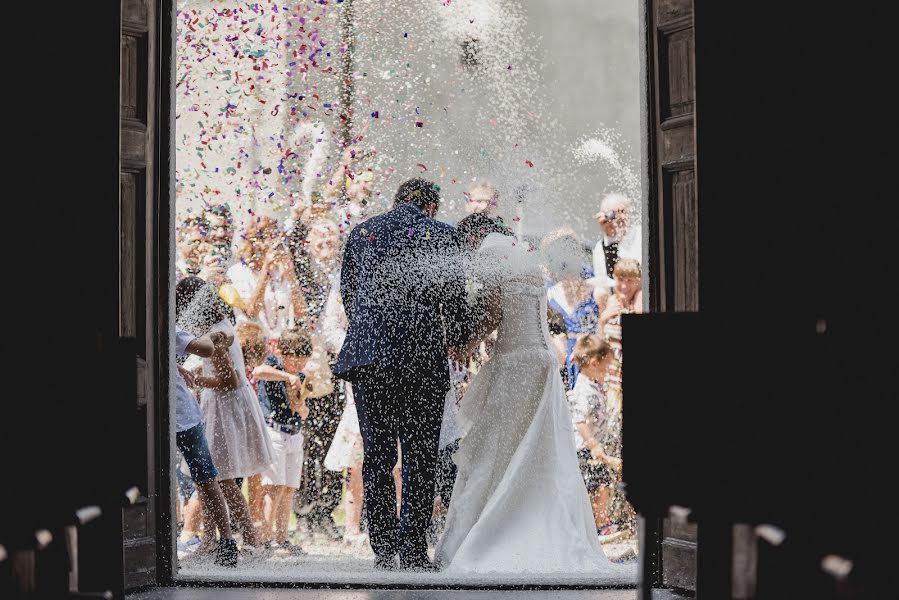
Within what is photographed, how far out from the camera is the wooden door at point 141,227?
4.68 meters

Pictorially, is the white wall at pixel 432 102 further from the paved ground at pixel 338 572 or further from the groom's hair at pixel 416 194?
the paved ground at pixel 338 572

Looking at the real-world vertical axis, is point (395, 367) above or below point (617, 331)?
below

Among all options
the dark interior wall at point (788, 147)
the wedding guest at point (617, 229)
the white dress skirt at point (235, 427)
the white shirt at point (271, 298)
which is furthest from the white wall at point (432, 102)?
the dark interior wall at point (788, 147)

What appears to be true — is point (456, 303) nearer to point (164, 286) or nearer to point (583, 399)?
point (583, 399)

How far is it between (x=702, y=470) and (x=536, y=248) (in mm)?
2222

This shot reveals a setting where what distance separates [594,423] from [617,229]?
2.65 ft

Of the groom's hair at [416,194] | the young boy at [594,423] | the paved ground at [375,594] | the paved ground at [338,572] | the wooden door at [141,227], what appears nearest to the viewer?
the paved ground at [375,594]

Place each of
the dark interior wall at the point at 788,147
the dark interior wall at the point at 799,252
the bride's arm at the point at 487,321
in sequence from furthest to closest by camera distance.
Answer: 1. the bride's arm at the point at 487,321
2. the dark interior wall at the point at 788,147
3. the dark interior wall at the point at 799,252

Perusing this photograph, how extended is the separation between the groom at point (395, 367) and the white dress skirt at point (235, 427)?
495 mm

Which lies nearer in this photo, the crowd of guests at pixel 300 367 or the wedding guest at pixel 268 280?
the crowd of guests at pixel 300 367

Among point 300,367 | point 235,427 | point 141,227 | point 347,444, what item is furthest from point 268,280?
point 141,227

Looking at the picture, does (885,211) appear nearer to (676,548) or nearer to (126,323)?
(676,548)

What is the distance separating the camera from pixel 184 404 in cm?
504

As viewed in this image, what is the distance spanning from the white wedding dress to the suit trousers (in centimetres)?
16
